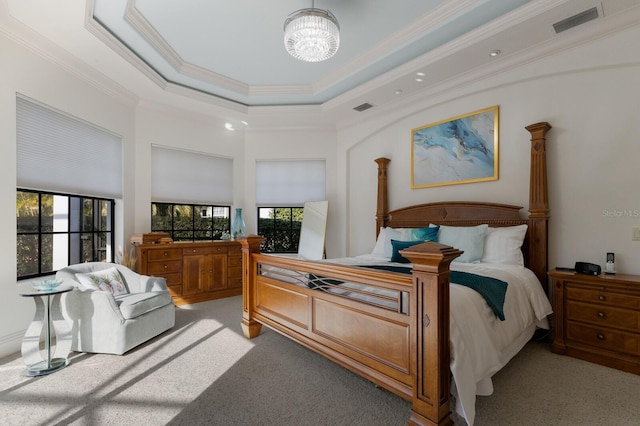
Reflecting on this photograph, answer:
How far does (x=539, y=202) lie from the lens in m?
3.08

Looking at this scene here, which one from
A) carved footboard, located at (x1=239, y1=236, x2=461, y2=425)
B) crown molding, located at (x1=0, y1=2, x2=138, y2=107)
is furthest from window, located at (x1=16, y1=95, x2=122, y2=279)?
carved footboard, located at (x1=239, y1=236, x2=461, y2=425)

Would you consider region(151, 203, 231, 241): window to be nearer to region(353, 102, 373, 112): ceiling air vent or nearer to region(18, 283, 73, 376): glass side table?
region(18, 283, 73, 376): glass side table

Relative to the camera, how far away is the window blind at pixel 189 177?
4707 millimetres

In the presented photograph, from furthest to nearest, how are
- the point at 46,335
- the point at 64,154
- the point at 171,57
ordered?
the point at 171,57
the point at 64,154
the point at 46,335

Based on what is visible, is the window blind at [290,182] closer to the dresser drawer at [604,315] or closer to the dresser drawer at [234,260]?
the dresser drawer at [234,260]

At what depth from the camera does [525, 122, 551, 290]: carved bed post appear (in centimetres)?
305

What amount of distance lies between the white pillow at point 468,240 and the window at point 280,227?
9.43 feet

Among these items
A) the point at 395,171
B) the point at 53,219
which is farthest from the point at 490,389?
the point at 53,219

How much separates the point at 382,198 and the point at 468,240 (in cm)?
160

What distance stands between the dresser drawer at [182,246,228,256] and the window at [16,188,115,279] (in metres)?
0.95

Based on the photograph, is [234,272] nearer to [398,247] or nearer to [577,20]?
[398,247]

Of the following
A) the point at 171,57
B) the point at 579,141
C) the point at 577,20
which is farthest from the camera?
the point at 171,57

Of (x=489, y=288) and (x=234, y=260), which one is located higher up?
(x=489, y=288)

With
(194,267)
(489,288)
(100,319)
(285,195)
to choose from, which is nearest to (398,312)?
(489,288)
